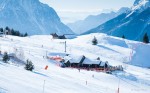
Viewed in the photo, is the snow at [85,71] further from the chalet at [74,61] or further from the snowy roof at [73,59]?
the snowy roof at [73,59]

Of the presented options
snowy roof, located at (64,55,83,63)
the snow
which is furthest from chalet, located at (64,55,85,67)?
the snow

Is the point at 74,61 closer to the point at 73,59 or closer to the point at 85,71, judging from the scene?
the point at 73,59

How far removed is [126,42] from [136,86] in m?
89.2

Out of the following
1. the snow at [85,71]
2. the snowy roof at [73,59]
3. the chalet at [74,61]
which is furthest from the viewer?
the snowy roof at [73,59]

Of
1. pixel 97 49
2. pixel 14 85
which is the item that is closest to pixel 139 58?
pixel 97 49

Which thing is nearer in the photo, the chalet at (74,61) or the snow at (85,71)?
the snow at (85,71)

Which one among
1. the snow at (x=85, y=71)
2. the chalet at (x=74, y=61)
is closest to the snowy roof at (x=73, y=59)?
the chalet at (x=74, y=61)

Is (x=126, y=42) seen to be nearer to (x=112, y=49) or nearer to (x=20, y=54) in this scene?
(x=112, y=49)

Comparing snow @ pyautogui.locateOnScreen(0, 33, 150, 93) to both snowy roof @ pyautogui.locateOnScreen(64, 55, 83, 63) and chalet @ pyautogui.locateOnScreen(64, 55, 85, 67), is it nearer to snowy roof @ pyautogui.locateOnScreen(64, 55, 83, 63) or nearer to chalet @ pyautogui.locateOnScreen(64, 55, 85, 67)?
chalet @ pyautogui.locateOnScreen(64, 55, 85, 67)

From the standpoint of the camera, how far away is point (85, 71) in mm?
81812

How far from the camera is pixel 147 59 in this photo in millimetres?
144875

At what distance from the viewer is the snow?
50.6 metres

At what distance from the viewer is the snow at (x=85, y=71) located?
5065cm

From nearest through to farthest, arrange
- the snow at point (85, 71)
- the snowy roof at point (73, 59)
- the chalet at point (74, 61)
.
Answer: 1. the snow at point (85, 71)
2. the chalet at point (74, 61)
3. the snowy roof at point (73, 59)
